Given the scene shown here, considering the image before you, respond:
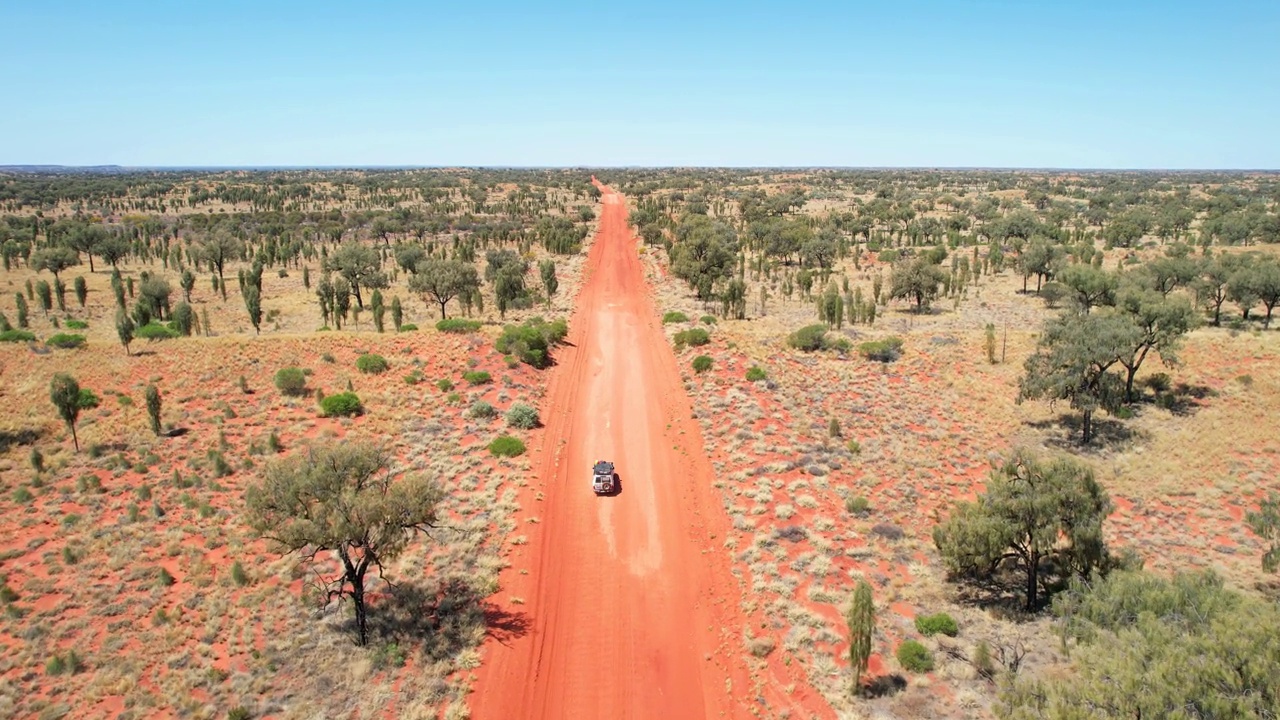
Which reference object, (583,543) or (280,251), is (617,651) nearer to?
(583,543)

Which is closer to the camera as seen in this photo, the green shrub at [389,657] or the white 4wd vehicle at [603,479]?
the green shrub at [389,657]

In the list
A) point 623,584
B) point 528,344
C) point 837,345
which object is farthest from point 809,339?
point 623,584

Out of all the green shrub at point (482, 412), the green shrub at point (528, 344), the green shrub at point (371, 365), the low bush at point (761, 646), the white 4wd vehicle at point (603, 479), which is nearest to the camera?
the low bush at point (761, 646)

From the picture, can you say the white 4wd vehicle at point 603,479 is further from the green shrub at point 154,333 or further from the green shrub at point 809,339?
the green shrub at point 154,333

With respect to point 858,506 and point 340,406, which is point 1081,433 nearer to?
point 858,506

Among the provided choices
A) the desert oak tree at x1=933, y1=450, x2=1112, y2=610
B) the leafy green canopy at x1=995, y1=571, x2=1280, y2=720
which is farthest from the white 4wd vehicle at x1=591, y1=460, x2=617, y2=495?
the leafy green canopy at x1=995, y1=571, x2=1280, y2=720

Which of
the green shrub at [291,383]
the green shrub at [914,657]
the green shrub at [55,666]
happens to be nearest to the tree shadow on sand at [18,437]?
the green shrub at [291,383]

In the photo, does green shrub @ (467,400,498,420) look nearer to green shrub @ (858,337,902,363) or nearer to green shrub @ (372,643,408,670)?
green shrub @ (372,643,408,670)
